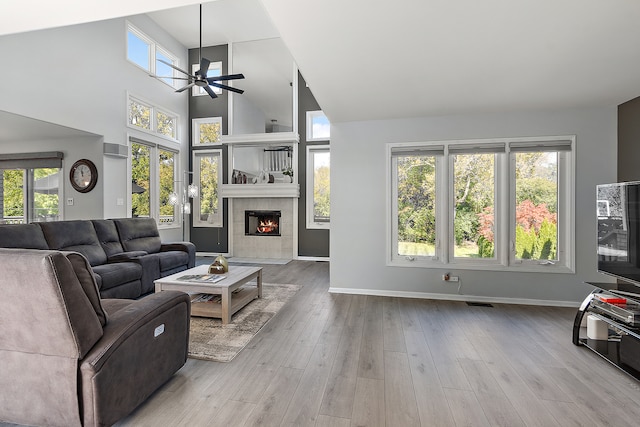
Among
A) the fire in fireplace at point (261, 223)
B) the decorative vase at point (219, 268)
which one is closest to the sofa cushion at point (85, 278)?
the decorative vase at point (219, 268)

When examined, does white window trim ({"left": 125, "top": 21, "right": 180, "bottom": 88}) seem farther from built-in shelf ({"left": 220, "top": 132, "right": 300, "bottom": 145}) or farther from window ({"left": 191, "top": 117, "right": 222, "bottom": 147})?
built-in shelf ({"left": 220, "top": 132, "right": 300, "bottom": 145})

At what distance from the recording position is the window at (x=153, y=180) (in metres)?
6.31

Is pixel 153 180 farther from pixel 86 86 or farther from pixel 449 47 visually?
pixel 449 47

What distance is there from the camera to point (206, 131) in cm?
767

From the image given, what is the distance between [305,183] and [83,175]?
422 centimetres

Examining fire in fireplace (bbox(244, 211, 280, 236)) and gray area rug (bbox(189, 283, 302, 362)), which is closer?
gray area rug (bbox(189, 283, 302, 362))

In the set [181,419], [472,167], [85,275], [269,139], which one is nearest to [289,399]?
[181,419]

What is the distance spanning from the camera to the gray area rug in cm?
248

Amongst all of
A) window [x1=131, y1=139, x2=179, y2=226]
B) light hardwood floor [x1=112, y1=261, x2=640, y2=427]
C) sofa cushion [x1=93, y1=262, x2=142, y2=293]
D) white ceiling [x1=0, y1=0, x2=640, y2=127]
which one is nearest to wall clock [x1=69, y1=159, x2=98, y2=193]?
window [x1=131, y1=139, x2=179, y2=226]

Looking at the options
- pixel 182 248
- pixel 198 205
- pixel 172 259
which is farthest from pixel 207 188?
pixel 172 259

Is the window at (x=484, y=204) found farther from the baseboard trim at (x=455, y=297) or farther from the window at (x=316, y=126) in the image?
the window at (x=316, y=126)

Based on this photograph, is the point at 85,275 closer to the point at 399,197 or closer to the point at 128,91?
the point at 399,197

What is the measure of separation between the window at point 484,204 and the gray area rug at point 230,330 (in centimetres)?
178

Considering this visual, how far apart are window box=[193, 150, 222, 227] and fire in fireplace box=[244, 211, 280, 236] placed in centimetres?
72
